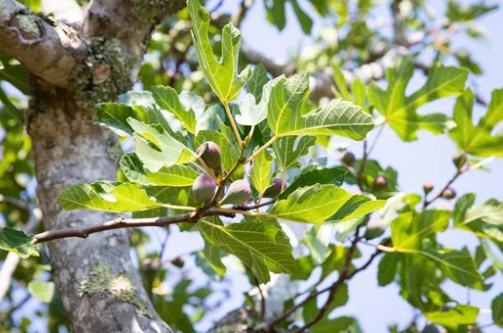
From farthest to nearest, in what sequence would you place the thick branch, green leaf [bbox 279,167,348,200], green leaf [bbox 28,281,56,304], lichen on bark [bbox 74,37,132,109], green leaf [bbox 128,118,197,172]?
green leaf [bbox 28,281,56,304] → lichen on bark [bbox 74,37,132,109] → the thick branch → green leaf [bbox 279,167,348,200] → green leaf [bbox 128,118,197,172]

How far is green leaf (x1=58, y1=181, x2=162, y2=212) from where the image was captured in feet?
3.62

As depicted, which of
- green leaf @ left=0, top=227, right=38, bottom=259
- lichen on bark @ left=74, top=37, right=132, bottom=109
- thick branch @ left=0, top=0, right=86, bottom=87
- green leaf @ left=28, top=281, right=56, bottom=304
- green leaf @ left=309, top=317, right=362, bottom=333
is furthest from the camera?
green leaf @ left=28, top=281, right=56, bottom=304

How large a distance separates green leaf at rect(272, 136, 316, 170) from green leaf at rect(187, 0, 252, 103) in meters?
0.14

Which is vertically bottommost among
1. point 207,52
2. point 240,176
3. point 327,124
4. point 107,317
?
point 107,317

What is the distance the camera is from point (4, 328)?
2.80m

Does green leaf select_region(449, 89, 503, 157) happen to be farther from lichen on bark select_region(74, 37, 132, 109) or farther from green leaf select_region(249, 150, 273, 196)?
lichen on bark select_region(74, 37, 132, 109)

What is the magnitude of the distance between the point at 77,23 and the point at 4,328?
1.73m

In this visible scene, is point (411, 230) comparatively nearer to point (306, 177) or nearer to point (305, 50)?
point (306, 177)

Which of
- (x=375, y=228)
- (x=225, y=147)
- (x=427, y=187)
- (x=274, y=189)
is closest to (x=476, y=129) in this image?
(x=427, y=187)

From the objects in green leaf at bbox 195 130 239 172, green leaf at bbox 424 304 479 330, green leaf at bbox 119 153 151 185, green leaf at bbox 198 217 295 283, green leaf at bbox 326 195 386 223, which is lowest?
green leaf at bbox 424 304 479 330

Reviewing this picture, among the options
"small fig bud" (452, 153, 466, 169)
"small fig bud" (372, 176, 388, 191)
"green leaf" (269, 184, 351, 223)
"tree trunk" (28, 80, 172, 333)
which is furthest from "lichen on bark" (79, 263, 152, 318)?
"small fig bud" (452, 153, 466, 169)

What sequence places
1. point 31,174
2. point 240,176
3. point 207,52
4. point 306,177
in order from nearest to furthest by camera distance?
1. point 207,52
2. point 306,177
3. point 240,176
4. point 31,174

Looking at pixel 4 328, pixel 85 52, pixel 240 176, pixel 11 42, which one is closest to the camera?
pixel 240 176

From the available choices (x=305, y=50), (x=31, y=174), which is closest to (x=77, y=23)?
(x=31, y=174)
